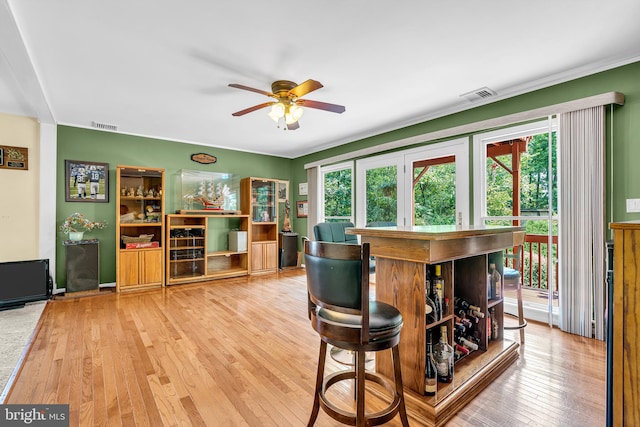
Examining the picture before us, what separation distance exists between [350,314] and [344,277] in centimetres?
19

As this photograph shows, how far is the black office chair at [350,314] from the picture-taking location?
4.26 ft

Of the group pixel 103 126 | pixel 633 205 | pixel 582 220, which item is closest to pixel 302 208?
pixel 103 126

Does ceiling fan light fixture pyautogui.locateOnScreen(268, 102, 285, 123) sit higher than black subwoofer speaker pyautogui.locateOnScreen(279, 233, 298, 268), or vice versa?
ceiling fan light fixture pyautogui.locateOnScreen(268, 102, 285, 123)

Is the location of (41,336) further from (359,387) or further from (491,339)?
(491,339)

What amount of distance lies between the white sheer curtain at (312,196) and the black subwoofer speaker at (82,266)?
11.8 feet

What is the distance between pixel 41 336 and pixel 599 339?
17.1 ft

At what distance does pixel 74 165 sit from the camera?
458 cm

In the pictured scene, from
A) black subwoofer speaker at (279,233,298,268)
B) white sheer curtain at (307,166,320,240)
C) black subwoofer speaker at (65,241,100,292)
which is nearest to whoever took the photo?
black subwoofer speaker at (65,241,100,292)

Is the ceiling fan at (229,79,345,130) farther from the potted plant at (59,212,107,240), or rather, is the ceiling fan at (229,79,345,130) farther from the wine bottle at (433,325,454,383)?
the potted plant at (59,212,107,240)

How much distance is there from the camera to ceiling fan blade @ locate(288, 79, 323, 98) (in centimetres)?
248

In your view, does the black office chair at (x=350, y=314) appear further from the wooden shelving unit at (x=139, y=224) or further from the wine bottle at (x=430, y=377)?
the wooden shelving unit at (x=139, y=224)

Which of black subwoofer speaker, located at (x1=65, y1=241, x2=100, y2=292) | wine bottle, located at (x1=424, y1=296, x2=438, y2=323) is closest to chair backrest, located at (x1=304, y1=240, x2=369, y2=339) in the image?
wine bottle, located at (x1=424, y1=296, x2=438, y2=323)

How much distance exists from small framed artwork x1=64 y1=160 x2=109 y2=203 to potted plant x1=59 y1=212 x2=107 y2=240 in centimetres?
30

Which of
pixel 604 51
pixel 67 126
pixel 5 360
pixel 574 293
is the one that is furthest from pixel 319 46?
pixel 67 126
